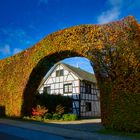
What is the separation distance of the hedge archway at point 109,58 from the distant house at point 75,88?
40.8 feet

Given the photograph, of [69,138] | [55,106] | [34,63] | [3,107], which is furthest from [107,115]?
[55,106]

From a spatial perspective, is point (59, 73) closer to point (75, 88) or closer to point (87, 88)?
point (75, 88)

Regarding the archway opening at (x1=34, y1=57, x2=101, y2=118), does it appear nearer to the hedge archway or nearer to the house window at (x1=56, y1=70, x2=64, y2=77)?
the house window at (x1=56, y1=70, x2=64, y2=77)

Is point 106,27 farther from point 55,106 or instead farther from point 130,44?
point 55,106

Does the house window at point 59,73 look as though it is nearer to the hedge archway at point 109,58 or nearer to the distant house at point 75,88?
the distant house at point 75,88

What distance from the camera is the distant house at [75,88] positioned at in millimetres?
30812

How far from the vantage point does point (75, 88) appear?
31.2 meters

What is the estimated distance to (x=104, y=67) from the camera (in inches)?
519

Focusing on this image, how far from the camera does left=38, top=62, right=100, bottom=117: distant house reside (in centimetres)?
3081

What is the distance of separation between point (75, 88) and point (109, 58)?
18.5 metres

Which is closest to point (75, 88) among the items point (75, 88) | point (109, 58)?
point (75, 88)

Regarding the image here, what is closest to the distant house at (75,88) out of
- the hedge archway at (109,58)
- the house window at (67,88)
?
the house window at (67,88)

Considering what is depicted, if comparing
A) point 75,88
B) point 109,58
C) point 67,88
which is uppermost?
point 67,88

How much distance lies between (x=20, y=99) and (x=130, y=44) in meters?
10.1
